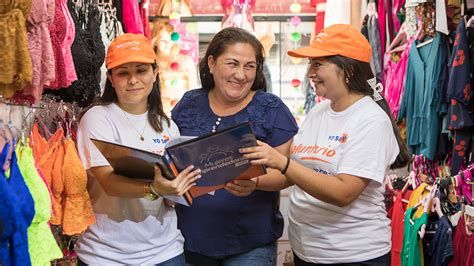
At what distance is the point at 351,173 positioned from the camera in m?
2.16

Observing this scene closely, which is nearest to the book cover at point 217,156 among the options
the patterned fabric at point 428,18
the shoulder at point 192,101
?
the shoulder at point 192,101

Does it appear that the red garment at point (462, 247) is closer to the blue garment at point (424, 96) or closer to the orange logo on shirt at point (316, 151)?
the blue garment at point (424, 96)

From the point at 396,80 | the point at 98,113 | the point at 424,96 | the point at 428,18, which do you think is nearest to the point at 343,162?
the point at 98,113

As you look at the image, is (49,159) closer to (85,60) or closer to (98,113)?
(98,113)

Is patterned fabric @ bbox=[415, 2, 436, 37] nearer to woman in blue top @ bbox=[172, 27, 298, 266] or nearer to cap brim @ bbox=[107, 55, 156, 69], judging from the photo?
woman in blue top @ bbox=[172, 27, 298, 266]

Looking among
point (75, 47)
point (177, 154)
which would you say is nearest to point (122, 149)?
point (177, 154)

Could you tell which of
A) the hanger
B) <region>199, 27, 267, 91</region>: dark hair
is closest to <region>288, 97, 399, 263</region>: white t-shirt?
<region>199, 27, 267, 91</region>: dark hair

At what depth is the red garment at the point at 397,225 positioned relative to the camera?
4027 mm

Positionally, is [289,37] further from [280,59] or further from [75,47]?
[75,47]

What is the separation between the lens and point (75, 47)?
2404 mm

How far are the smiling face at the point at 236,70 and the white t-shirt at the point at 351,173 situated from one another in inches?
14.1

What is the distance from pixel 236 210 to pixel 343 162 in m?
0.57

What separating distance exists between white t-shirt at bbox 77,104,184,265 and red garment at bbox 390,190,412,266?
2.14 m

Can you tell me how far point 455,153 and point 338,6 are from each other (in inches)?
89.4
